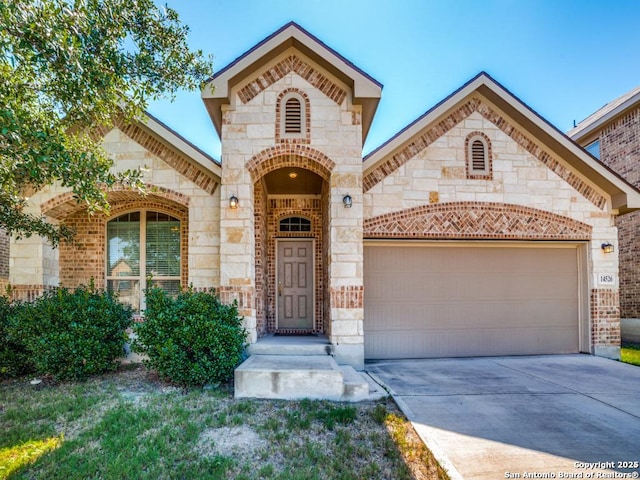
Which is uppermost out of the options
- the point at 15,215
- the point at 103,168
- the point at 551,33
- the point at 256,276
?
the point at 551,33

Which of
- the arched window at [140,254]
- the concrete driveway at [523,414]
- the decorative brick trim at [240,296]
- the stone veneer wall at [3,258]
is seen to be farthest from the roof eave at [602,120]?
the stone veneer wall at [3,258]

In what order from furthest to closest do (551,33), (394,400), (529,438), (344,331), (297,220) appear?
(551,33) < (297,220) < (344,331) < (394,400) < (529,438)

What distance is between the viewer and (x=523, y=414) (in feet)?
16.9

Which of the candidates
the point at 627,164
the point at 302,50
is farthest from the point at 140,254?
the point at 627,164

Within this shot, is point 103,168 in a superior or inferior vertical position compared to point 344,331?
superior

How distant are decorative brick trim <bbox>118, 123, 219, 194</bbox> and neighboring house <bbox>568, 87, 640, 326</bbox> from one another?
11.8 meters

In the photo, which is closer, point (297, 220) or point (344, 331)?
point (344, 331)

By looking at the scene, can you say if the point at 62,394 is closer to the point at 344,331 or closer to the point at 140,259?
the point at 140,259

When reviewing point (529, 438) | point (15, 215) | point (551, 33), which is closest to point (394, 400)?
point (529, 438)

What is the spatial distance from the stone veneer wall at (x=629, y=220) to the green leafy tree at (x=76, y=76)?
12.3m

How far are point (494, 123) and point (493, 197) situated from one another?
164 centimetres

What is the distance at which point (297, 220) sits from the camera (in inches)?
389

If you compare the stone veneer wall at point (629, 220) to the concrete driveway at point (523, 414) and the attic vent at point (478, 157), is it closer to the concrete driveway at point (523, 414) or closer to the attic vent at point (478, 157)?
the concrete driveway at point (523, 414)

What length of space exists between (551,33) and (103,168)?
1159 cm
